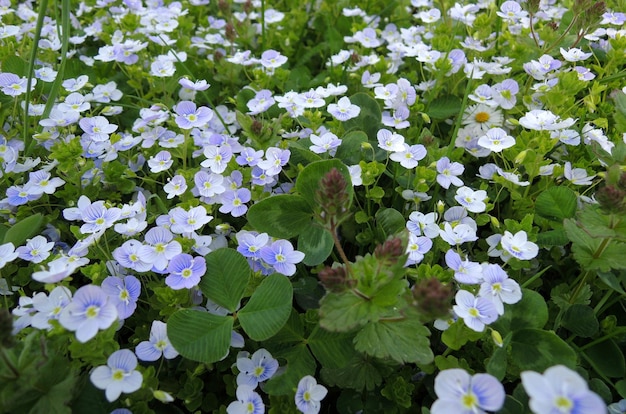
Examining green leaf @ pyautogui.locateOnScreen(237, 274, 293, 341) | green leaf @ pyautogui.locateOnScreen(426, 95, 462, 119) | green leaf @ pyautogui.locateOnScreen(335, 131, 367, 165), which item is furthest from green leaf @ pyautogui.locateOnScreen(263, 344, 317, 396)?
green leaf @ pyautogui.locateOnScreen(426, 95, 462, 119)

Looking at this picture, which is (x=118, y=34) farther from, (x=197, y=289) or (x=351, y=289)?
(x=351, y=289)

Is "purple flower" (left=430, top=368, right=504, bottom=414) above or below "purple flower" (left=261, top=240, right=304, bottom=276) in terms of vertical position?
above

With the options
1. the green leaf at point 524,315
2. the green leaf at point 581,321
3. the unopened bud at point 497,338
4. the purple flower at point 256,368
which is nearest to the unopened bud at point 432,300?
the unopened bud at point 497,338

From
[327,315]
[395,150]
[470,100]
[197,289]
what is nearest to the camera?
[327,315]

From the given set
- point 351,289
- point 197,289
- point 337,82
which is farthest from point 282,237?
point 337,82

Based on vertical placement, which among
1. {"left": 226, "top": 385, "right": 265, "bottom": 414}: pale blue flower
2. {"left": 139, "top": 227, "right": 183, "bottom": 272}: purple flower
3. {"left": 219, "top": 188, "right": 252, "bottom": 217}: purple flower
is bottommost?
{"left": 226, "top": 385, "right": 265, "bottom": 414}: pale blue flower

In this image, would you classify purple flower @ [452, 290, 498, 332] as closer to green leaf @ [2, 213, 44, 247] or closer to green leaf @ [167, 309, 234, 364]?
green leaf @ [167, 309, 234, 364]
